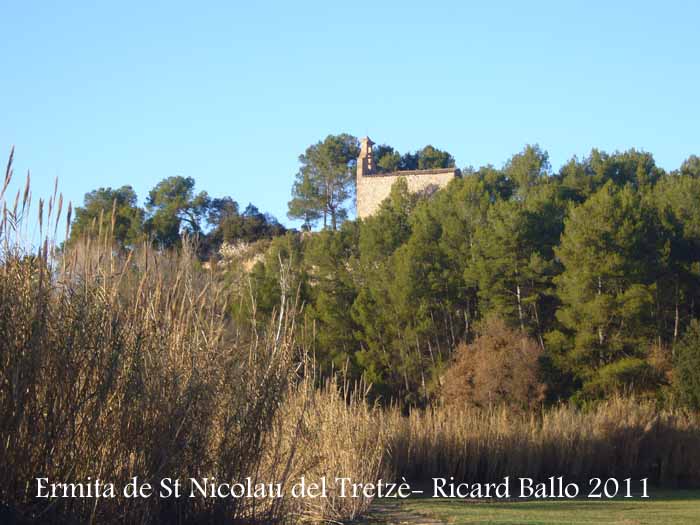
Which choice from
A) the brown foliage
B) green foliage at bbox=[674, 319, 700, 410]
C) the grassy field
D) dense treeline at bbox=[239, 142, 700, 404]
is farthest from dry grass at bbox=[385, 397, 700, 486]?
dense treeline at bbox=[239, 142, 700, 404]

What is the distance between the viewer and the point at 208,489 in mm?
5250

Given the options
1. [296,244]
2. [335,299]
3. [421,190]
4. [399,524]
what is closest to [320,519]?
[399,524]

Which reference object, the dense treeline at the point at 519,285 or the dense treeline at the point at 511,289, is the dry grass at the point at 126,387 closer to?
the dense treeline at the point at 511,289

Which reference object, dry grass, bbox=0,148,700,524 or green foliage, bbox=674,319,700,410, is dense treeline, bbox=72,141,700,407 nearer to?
green foliage, bbox=674,319,700,410

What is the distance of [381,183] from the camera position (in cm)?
5466

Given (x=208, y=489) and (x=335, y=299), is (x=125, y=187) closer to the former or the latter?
(x=335, y=299)

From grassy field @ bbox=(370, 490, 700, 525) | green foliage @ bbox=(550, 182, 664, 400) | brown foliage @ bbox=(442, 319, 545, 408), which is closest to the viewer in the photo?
grassy field @ bbox=(370, 490, 700, 525)

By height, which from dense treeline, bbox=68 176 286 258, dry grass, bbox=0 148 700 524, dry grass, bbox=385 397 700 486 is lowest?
dry grass, bbox=385 397 700 486

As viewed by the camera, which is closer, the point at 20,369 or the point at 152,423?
the point at 20,369

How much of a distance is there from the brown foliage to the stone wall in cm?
2282

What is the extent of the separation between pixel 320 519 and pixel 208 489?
2.84m

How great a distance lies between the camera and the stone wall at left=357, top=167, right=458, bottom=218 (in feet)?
171

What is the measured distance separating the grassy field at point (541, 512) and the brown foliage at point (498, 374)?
13.4 m

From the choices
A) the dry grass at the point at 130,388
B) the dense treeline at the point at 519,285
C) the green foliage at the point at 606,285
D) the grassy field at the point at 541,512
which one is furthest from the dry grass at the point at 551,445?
the dry grass at the point at 130,388
